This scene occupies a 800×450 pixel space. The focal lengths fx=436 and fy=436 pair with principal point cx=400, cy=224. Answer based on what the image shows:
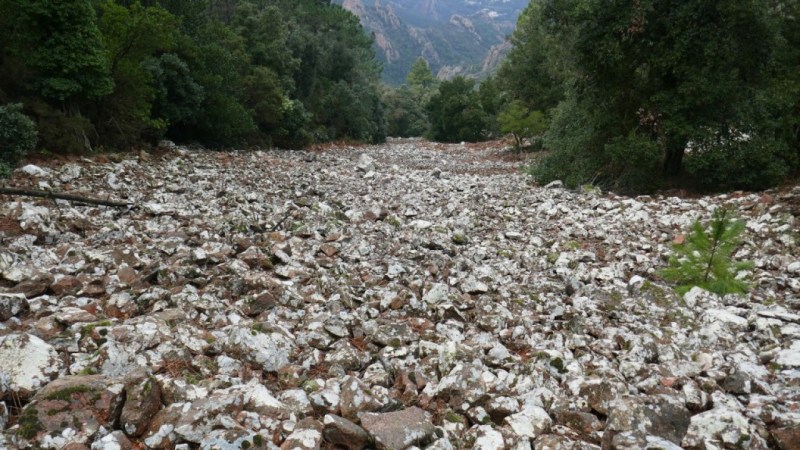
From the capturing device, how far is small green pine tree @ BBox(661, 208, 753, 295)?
5.98 meters

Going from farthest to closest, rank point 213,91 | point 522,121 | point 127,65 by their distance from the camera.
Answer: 1. point 522,121
2. point 213,91
3. point 127,65

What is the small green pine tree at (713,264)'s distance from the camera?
5.98m

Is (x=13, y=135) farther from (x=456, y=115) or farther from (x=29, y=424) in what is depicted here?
(x=456, y=115)

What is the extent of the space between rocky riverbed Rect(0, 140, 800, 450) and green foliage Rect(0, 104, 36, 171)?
1610 mm

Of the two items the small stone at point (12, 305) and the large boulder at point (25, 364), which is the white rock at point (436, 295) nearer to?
the large boulder at point (25, 364)

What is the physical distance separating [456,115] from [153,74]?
4160cm

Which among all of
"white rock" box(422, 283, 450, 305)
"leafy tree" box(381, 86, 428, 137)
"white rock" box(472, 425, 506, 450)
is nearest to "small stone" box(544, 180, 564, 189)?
"white rock" box(422, 283, 450, 305)

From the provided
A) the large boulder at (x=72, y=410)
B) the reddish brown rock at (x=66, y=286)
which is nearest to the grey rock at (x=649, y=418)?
the large boulder at (x=72, y=410)

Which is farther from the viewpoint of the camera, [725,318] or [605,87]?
[605,87]

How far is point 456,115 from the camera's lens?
55.5m

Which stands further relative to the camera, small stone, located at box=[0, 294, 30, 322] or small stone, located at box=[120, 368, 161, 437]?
small stone, located at box=[0, 294, 30, 322]

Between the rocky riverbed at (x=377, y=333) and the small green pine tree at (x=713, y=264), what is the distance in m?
0.21

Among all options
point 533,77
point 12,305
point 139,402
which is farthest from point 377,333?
point 533,77

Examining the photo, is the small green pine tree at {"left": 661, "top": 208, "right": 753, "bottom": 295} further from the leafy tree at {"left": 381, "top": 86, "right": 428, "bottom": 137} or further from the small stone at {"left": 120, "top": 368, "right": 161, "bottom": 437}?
the leafy tree at {"left": 381, "top": 86, "right": 428, "bottom": 137}
